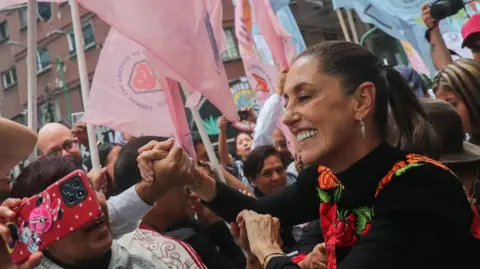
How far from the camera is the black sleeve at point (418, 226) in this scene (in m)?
1.39

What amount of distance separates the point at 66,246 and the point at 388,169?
3.03 feet

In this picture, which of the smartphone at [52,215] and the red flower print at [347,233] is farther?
the red flower print at [347,233]

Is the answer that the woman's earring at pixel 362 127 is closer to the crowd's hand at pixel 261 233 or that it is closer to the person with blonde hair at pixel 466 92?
the crowd's hand at pixel 261 233

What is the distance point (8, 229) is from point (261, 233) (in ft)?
2.36

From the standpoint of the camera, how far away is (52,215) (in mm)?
1439

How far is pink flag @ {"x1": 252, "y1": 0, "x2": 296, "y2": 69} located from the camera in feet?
15.3

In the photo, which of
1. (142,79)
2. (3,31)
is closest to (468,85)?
(142,79)

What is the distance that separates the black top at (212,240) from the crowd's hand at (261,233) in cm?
40

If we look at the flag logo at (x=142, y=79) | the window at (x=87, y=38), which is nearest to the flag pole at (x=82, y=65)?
the flag logo at (x=142, y=79)

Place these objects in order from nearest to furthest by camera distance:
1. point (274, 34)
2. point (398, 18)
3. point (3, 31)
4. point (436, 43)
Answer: point (436, 43), point (274, 34), point (398, 18), point (3, 31)

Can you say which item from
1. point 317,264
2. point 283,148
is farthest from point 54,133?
point 317,264

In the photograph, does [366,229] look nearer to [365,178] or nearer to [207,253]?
[365,178]

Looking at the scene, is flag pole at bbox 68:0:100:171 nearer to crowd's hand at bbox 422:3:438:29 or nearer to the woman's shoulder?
the woman's shoulder

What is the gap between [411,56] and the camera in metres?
7.55
